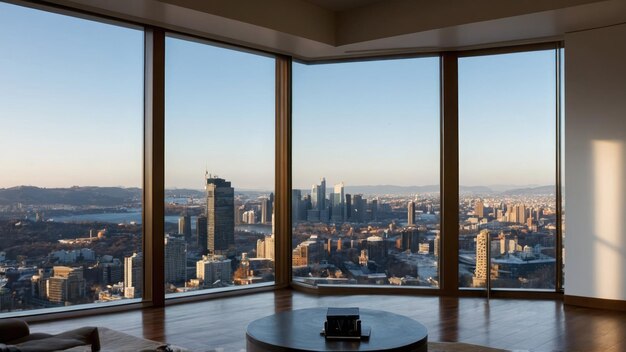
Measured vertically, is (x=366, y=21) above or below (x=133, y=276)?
above

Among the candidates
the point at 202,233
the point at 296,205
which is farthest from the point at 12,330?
the point at 296,205

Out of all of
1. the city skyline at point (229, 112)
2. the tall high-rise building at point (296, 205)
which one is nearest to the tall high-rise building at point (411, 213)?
the city skyline at point (229, 112)

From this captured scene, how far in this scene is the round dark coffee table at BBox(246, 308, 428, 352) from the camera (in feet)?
12.4

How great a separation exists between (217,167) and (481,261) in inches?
137

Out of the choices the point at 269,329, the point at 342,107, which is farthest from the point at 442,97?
the point at 269,329

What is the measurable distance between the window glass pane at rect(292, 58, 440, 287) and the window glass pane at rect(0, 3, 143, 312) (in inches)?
91.3

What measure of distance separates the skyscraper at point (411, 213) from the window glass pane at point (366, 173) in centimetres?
1

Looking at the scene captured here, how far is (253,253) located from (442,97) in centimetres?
314

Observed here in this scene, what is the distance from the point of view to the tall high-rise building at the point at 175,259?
7.28m

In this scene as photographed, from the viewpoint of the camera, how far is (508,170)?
7887 mm

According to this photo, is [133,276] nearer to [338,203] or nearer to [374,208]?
[338,203]

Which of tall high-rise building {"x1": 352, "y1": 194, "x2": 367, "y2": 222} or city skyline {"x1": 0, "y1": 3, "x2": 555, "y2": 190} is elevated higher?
city skyline {"x1": 0, "y1": 3, "x2": 555, "y2": 190}

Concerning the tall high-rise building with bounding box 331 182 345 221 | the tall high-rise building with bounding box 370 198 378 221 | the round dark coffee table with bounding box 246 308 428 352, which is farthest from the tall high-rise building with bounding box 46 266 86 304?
the tall high-rise building with bounding box 370 198 378 221

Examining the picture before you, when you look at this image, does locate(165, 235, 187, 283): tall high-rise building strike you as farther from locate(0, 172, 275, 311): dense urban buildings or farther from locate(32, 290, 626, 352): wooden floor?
locate(32, 290, 626, 352): wooden floor
